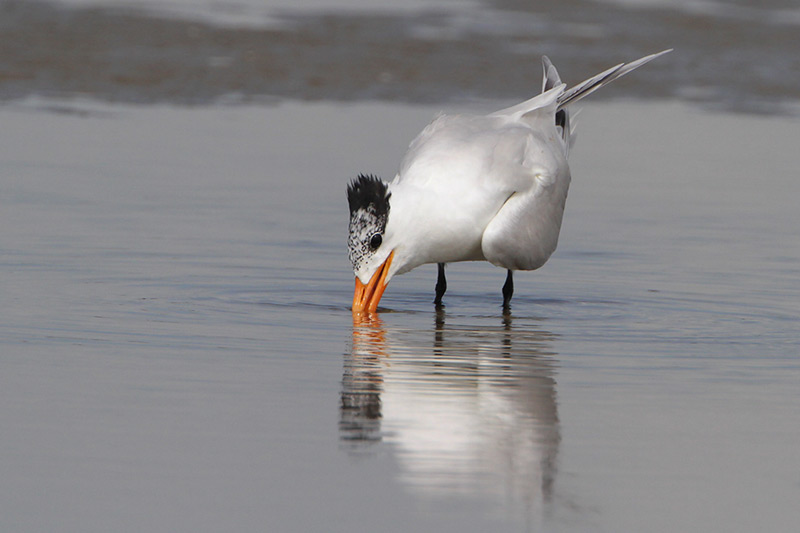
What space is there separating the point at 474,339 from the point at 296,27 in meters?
11.5

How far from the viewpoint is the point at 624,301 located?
24.8ft

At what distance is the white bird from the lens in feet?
23.0

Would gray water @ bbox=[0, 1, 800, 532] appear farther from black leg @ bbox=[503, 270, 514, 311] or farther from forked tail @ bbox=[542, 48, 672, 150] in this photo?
forked tail @ bbox=[542, 48, 672, 150]

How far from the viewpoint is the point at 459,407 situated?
5.31 meters

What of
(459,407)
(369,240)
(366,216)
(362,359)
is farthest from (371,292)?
(459,407)

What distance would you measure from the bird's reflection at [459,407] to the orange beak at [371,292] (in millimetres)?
72

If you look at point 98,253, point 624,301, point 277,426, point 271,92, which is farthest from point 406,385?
point 271,92

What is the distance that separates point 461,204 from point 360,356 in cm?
131

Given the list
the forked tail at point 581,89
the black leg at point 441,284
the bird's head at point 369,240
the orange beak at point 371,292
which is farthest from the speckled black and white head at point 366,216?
the forked tail at point 581,89

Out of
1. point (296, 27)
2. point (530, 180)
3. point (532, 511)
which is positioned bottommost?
point (532, 511)

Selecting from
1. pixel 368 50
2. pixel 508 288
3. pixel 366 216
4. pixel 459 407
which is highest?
pixel 368 50

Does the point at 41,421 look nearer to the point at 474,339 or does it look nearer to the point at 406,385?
the point at 406,385

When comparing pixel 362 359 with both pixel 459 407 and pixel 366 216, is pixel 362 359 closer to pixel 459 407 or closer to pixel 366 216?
pixel 459 407

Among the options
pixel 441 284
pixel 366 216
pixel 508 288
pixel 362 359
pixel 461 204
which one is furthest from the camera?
pixel 441 284
